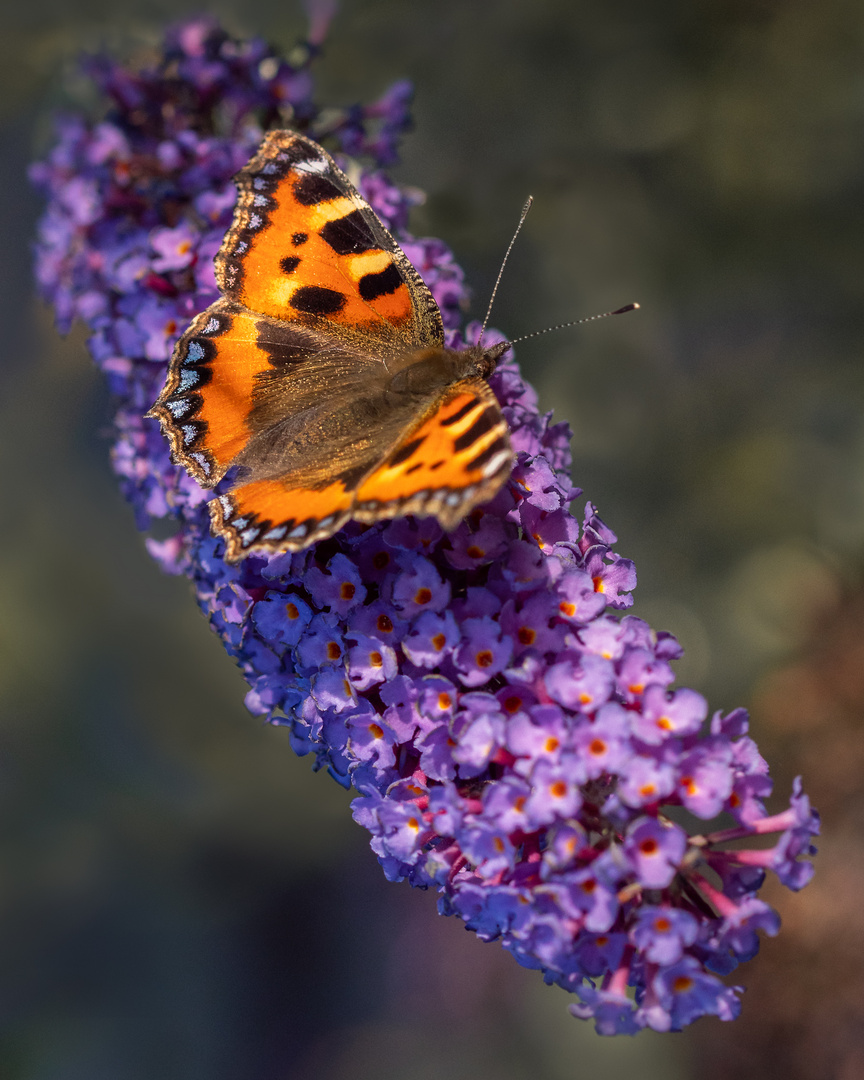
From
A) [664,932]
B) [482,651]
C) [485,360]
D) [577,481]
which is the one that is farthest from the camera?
[577,481]

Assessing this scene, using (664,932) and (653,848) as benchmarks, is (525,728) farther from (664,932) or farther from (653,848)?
(664,932)

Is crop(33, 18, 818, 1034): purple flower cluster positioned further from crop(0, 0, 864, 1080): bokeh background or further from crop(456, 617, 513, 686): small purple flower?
crop(0, 0, 864, 1080): bokeh background

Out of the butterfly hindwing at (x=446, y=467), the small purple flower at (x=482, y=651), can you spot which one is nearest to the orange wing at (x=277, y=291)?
the butterfly hindwing at (x=446, y=467)

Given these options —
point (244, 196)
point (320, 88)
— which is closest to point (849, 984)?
point (244, 196)

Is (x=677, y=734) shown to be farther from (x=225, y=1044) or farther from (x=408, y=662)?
(x=225, y=1044)

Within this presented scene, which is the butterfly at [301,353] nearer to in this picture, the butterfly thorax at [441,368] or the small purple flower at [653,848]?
the butterfly thorax at [441,368]

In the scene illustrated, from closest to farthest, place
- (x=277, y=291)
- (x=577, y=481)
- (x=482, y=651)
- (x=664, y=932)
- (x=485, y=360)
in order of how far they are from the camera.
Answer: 1. (x=664, y=932)
2. (x=482, y=651)
3. (x=485, y=360)
4. (x=277, y=291)
5. (x=577, y=481)

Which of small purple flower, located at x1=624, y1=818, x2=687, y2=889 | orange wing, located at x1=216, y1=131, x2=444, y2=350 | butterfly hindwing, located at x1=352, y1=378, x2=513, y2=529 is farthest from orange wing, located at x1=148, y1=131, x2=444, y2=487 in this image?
small purple flower, located at x1=624, y1=818, x2=687, y2=889

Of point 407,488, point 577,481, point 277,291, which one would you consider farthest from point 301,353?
point 577,481
